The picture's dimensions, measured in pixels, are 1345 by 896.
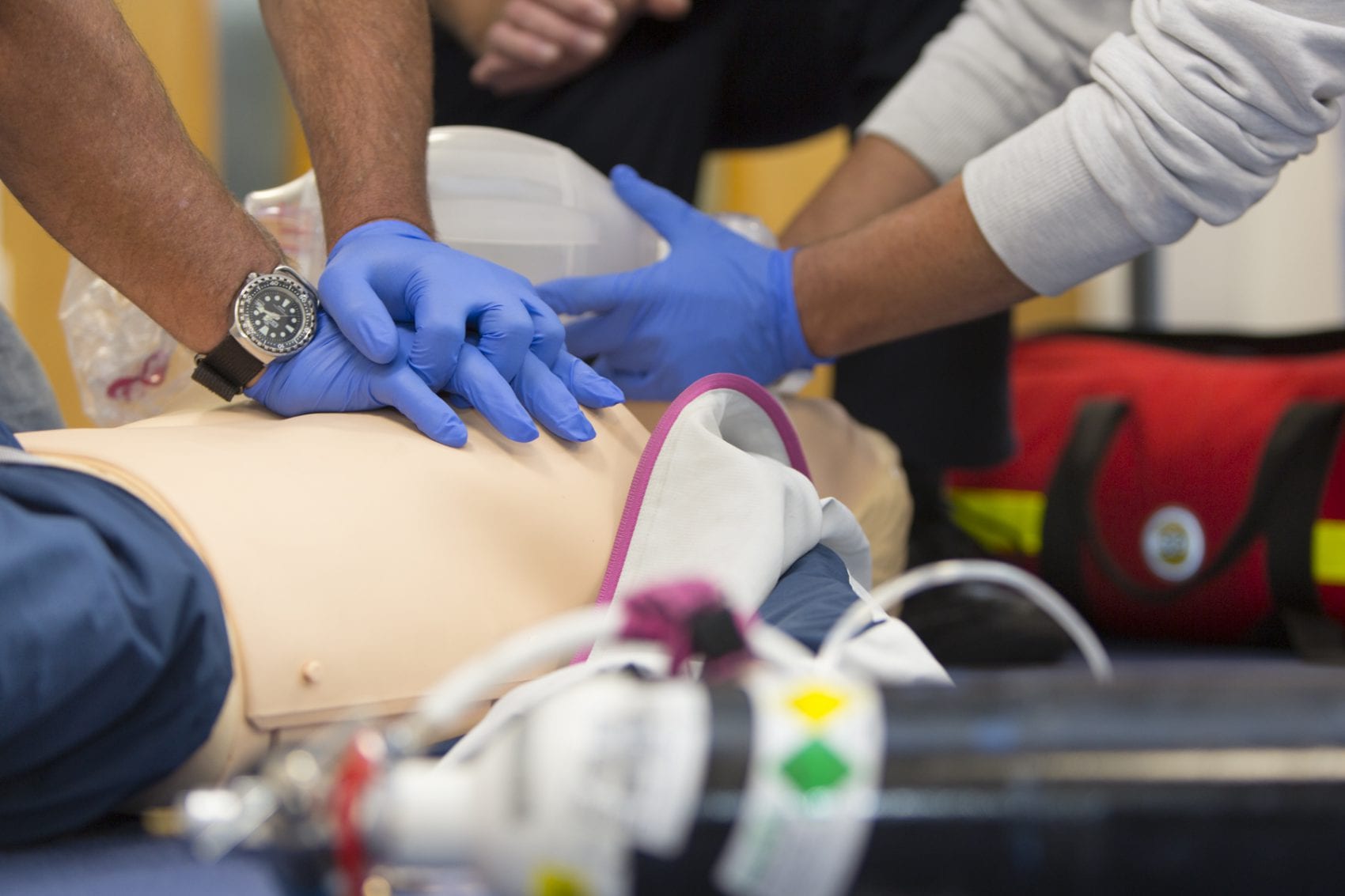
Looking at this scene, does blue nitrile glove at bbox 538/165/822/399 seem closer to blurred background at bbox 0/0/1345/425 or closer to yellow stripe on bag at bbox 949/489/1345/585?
yellow stripe on bag at bbox 949/489/1345/585

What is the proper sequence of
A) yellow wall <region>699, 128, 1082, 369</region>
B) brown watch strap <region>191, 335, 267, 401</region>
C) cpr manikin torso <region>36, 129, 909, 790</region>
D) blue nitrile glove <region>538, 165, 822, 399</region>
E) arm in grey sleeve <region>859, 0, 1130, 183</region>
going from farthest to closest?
yellow wall <region>699, 128, 1082, 369</region> < arm in grey sleeve <region>859, 0, 1130, 183</region> < blue nitrile glove <region>538, 165, 822, 399</region> < brown watch strap <region>191, 335, 267, 401</region> < cpr manikin torso <region>36, 129, 909, 790</region>

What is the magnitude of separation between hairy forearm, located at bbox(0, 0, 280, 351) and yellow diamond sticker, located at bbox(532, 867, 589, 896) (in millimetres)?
518

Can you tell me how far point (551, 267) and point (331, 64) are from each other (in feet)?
0.74

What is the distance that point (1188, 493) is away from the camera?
1.33m

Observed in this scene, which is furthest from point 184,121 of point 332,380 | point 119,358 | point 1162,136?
point 1162,136

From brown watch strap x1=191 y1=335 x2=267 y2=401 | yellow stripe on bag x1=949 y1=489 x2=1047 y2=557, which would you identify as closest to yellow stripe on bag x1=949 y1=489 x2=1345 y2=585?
yellow stripe on bag x1=949 y1=489 x2=1047 y2=557

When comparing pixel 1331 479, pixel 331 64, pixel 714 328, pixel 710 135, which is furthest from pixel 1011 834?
pixel 710 135

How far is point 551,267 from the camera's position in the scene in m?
1.02

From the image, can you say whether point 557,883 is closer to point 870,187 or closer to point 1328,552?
point 870,187

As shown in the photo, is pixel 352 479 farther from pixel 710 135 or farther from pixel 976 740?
pixel 710 135

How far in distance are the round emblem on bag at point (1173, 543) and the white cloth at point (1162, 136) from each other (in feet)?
1.47

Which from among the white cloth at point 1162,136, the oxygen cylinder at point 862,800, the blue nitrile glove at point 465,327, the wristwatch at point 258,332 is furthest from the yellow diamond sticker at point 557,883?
the white cloth at point 1162,136

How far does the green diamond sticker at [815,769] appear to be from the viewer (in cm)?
34

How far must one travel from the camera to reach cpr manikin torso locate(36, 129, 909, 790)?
54 cm
